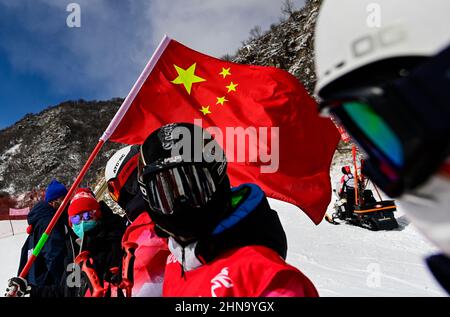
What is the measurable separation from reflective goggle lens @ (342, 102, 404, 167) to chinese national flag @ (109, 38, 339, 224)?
3.28 metres

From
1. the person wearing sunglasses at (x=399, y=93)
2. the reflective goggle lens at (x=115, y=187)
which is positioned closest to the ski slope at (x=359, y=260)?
the reflective goggle lens at (x=115, y=187)

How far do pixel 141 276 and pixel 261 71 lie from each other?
122 inches

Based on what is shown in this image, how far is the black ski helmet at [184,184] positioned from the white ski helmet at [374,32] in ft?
2.65

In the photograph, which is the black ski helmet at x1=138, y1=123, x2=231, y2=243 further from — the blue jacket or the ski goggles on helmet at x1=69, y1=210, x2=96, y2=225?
the blue jacket

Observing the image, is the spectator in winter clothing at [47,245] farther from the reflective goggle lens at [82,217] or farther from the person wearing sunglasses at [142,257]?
the person wearing sunglasses at [142,257]

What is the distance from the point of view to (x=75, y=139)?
225 feet

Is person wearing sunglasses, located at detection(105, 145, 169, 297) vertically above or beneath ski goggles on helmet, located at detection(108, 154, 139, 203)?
beneath

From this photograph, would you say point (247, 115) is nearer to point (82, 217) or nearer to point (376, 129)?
point (82, 217)

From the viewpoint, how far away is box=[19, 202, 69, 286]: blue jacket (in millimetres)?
4223

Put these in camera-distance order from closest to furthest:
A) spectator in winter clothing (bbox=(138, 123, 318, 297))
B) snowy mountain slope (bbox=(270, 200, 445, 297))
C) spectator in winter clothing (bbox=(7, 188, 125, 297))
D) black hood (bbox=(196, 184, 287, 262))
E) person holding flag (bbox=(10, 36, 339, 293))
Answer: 1. spectator in winter clothing (bbox=(138, 123, 318, 297))
2. black hood (bbox=(196, 184, 287, 262))
3. spectator in winter clothing (bbox=(7, 188, 125, 297))
4. person holding flag (bbox=(10, 36, 339, 293))
5. snowy mountain slope (bbox=(270, 200, 445, 297))

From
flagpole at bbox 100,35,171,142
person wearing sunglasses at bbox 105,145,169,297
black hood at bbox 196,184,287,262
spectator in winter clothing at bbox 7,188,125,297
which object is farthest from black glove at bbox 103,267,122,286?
flagpole at bbox 100,35,171,142

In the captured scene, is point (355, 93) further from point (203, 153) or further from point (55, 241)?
point (55, 241)

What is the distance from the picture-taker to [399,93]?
69 cm

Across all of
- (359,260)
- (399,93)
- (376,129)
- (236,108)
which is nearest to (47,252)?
(236,108)
